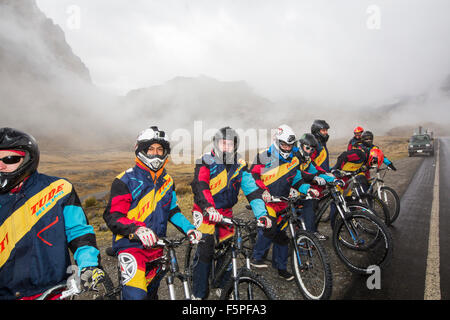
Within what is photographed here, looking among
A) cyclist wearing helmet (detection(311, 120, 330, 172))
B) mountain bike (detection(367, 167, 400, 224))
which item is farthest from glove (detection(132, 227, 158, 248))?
mountain bike (detection(367, 167, 400, 224))

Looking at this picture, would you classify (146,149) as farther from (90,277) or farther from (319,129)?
(319,129)

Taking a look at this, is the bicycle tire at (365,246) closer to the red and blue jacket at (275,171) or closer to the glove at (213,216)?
the red and blue jacket at (275,171)

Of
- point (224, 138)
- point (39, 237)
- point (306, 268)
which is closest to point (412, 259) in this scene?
point (306, 268)

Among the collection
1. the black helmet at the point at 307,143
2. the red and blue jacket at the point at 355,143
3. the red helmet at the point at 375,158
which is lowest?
the red helmet at the point at 375,158

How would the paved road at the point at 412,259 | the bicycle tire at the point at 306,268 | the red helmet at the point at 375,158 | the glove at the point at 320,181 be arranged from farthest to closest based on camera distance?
the red helmet at the point at 375,158 → the glove at the point at 320,181 → the bicycle tire at the point at 306,268 → the paved road at the point at 412,259

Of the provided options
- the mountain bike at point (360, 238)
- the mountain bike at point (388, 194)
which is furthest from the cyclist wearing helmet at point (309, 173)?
the mountain bike at point (388, 194)

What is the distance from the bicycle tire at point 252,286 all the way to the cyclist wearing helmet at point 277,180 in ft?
5.08

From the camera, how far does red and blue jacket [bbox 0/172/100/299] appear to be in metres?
1.81

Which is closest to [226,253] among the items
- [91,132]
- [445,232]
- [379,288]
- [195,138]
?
[379,288]

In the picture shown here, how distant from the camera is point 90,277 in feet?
6.34

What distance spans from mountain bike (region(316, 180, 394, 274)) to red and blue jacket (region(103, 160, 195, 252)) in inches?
130

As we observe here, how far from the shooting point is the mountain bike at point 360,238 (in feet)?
13.0

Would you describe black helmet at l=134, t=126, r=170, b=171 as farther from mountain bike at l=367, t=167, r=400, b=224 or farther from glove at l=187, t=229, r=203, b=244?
mountain bike at l=367, t=167, r=400, b=224
